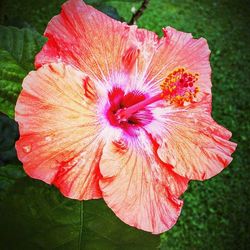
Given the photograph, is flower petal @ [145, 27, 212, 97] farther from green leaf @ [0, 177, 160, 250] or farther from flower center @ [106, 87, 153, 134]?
green leaf @ [0, 177, 160, 250]

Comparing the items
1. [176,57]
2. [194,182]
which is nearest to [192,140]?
[176,57]

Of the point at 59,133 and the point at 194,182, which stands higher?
the point at 59,133

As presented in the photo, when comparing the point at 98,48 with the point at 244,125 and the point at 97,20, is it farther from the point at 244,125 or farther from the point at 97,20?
the point at 244,125

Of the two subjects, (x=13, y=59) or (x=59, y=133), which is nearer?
(x=59, y=133)

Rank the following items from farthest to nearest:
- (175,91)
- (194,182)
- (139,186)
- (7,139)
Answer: (194,182), (7,139), (175,91), (139,186)

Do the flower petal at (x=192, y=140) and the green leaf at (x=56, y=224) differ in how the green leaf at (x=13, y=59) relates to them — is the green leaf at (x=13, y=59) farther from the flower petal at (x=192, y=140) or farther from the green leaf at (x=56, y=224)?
the flower petal at (x=192, y=140)

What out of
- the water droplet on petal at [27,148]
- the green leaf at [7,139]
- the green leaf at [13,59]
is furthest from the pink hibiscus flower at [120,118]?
the green leaf at [7,139]

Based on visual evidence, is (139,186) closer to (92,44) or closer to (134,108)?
(134,108)
